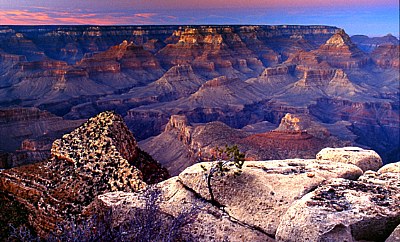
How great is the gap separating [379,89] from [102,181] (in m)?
125

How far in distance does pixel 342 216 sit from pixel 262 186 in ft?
8.22

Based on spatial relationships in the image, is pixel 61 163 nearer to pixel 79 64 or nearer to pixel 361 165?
pixel 361 165

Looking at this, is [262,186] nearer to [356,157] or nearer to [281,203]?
[281,203]

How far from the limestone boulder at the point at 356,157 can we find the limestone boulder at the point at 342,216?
157 inches

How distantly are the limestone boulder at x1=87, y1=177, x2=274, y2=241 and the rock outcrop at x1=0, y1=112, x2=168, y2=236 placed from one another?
207 cm

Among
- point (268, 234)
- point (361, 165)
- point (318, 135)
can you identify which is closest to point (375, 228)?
point (268, 234)

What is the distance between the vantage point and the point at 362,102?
10494 centimetres

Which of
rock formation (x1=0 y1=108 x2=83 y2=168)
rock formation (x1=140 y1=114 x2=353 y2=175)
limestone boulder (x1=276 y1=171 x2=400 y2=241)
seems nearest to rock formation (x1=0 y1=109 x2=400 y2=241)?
limestone boulder (x1=276 y1=171 x2=400 y2=241)

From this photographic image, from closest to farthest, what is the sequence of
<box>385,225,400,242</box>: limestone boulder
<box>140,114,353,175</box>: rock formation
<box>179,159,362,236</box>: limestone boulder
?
<box>385,225,400,242</box>: limestone boulder → <box>179,159,362,236</box>: limestone boulder → <box>140,114,353,175</box>: rock formation

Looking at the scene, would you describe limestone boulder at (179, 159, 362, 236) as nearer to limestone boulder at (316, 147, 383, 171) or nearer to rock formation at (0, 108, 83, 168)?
limestone boulder at (316, 147, 383, 171)

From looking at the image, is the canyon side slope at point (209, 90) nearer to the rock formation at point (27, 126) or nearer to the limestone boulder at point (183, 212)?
the rock formation at point (27, 126)

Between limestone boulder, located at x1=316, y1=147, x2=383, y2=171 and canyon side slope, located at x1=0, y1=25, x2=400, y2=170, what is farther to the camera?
canyon side slope, located at x1=0, y1=25, x2=400, y2=170

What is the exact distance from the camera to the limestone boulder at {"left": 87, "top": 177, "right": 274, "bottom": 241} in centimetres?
959

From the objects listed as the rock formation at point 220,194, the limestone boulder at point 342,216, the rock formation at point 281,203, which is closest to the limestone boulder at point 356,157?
the rock formation at point 220,194
